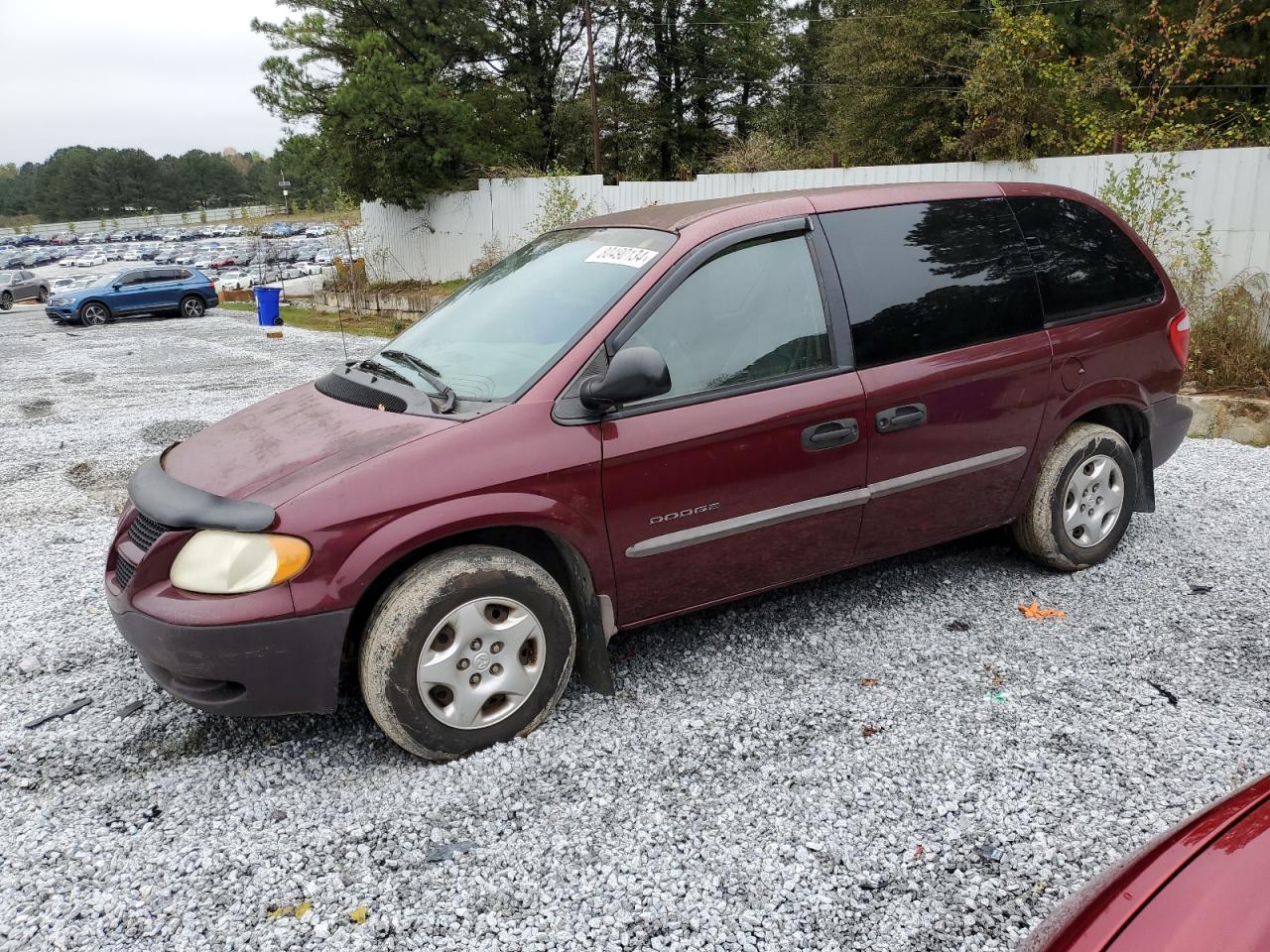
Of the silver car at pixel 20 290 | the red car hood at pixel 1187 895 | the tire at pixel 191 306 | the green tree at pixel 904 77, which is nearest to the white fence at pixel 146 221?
the silver car at pixel 20 290

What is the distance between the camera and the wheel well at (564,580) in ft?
10.2

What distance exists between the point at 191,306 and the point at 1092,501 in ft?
86.8

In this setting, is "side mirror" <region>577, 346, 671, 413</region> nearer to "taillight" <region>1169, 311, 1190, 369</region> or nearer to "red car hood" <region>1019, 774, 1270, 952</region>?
"red car hood" <region>1019, 774, 1270, 952</region>

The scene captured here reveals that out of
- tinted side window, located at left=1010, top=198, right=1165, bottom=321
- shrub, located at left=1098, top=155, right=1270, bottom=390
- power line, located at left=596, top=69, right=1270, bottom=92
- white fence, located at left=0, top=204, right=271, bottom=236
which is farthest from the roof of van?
white fence, located at left=0, top=204, right=271, bottom=236

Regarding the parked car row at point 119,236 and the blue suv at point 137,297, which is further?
the parked car row at point 119,236

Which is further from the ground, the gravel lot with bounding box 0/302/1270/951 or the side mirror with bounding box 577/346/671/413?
the side mirror with bounding box 577/346/671/413

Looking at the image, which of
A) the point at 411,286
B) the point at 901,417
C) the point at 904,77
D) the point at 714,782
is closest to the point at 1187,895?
the point at 714,782

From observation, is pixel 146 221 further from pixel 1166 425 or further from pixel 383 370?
pixel 1166 425

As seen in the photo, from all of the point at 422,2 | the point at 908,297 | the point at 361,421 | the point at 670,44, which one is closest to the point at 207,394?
the point at 361,421

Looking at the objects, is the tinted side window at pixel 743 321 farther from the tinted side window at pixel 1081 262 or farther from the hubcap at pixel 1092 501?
the hubcap at pixel 1092 501

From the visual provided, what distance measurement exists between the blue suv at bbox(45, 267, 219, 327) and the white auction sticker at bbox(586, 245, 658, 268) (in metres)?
24.6

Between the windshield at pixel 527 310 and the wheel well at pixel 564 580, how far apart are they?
508 millimetres

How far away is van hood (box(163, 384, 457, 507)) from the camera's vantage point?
2955mm

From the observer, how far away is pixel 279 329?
1984 cm
